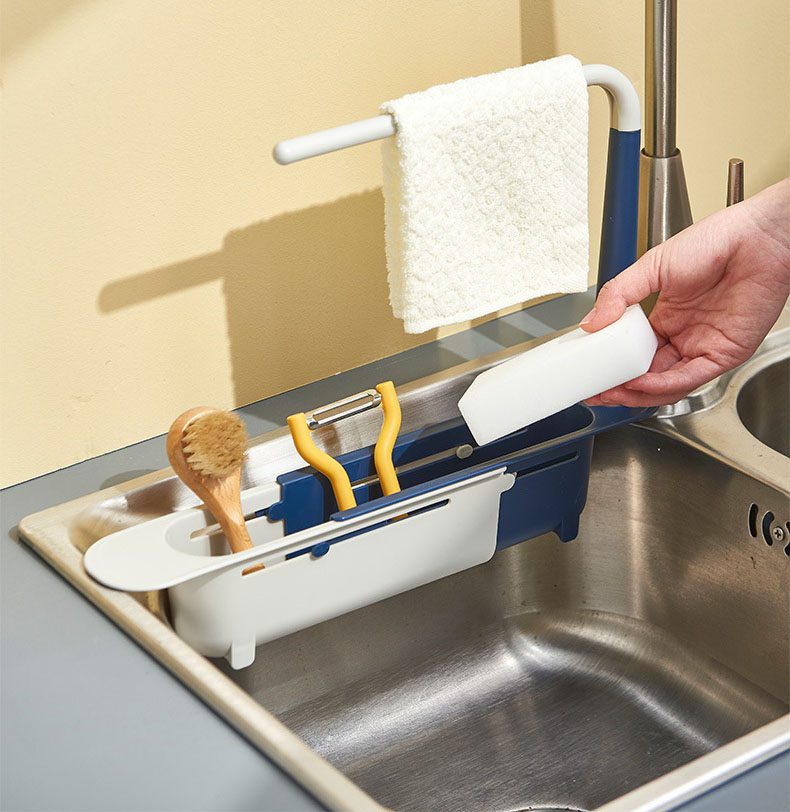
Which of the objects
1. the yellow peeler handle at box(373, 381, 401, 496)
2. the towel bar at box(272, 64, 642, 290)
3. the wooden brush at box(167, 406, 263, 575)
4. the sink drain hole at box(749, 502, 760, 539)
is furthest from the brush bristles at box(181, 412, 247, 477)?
the sink drain hole at box(749, 502, 760, 539)

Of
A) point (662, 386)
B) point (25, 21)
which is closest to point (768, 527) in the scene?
point (662, 386)

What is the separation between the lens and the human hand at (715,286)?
0.87 metres

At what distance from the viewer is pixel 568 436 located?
3.02 feet

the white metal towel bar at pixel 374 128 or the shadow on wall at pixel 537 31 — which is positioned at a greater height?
the shadow on wall at pixel 537 31

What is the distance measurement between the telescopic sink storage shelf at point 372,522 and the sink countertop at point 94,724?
46 millimetres

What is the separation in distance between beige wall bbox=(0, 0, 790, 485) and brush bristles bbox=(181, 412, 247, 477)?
0.57 ft

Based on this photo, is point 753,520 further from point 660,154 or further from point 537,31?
point 537,31

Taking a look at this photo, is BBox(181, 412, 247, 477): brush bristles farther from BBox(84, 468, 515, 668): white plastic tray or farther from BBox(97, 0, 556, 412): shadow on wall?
BBox(97, 0, 556, 412): shadow on wall

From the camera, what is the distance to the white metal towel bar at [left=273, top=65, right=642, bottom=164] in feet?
2.60

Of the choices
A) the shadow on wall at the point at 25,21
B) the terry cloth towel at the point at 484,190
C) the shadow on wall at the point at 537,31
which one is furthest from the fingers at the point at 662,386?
the shadow on wall at the point at 25,21

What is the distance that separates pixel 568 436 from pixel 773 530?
0.17 metres

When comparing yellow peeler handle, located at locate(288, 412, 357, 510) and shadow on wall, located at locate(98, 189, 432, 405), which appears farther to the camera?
shadow on wall, located at locate(98, 189, 432, 405)

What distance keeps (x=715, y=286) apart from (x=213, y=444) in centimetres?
40

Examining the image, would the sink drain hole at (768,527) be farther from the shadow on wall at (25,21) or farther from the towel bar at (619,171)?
the shadow on wall at (25,21)
